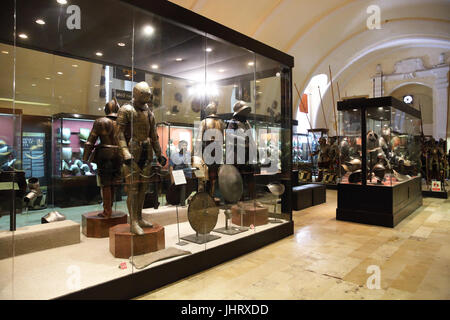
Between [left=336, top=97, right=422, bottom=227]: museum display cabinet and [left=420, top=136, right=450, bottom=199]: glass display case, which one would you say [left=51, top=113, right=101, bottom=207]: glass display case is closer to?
[left=336, top=97, right=422, bottom=227]: museum display cabinet

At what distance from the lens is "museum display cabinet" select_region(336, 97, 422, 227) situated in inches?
236

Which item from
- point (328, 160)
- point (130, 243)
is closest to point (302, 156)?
point (328, 160)

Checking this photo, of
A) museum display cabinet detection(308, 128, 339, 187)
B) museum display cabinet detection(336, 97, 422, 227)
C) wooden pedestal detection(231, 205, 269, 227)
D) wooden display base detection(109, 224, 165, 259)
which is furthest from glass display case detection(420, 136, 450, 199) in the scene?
wooden display base detection(109, 224, 165, 259)

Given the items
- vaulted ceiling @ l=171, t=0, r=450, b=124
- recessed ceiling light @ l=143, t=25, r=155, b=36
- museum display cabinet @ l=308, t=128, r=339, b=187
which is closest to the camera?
recessed ceiling light @ l=143, t=25, r=155, b=36

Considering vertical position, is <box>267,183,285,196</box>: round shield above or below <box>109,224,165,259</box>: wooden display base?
above

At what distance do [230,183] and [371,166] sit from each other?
3385 mm

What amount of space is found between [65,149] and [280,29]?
9663 millimetres

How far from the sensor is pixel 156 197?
4.95m

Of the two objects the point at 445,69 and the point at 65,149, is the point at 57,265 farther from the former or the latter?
the point at 445,69

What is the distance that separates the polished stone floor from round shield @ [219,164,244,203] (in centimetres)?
90

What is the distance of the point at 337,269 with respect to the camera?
367 centimetres

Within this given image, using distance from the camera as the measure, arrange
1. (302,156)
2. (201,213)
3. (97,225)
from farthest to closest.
Result: (302,156), (97,225), (201,213)

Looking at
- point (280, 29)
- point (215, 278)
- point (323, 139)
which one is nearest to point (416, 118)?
point (323, 139)

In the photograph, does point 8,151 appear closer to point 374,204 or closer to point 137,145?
point 137,145
